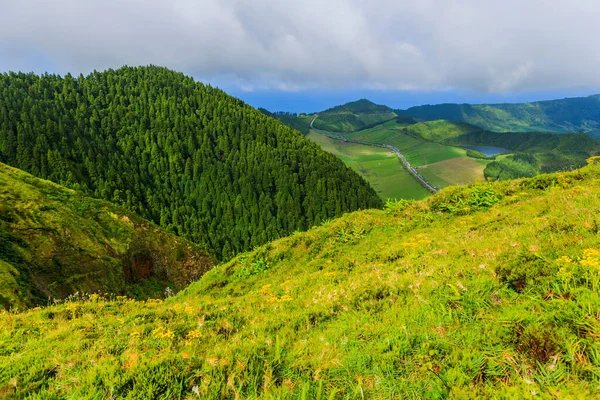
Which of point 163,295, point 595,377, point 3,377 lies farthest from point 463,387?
point 163,295

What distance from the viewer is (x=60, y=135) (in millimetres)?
137375

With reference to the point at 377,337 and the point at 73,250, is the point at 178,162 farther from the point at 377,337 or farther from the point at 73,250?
the point at 377,337

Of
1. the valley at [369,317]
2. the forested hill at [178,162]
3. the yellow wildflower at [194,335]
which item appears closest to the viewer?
the valley at [369,317]

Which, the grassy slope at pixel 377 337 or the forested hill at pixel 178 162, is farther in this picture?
the forested hill at pixel 178 162

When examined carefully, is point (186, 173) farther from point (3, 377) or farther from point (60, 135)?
point (3, 377)

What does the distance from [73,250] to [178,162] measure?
470ft

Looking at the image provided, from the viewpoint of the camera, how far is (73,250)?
36.3 meters

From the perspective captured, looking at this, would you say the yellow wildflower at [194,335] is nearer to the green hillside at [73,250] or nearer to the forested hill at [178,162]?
the green hillside at [73,250]

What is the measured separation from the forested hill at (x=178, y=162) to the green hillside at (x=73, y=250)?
81560 millimetres

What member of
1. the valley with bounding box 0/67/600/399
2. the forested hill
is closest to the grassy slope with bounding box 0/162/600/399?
the valley with bounding box 0/67/600/399

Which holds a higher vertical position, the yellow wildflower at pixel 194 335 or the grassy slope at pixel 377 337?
the grassy slope at pixel 377 337

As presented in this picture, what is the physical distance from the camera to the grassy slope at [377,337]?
157 inches

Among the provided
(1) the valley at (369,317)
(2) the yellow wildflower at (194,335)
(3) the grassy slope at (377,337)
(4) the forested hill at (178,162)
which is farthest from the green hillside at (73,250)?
(4) the forested hill at (178,162)

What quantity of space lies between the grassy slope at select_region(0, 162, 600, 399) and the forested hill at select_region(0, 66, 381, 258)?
13314cm
